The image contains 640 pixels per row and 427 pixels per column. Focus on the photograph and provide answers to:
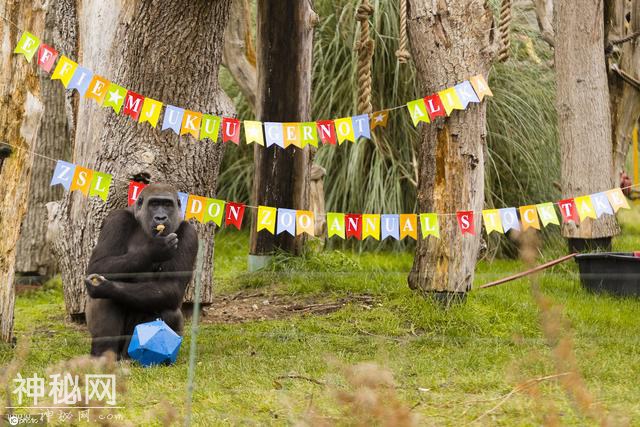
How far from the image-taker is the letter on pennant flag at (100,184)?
552 centimetres

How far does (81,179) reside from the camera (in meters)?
5.55

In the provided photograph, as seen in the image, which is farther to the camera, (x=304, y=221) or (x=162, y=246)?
(x=304, y=221)

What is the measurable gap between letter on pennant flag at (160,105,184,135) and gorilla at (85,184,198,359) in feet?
2.08

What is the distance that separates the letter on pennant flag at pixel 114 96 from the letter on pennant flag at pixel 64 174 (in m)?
0.44

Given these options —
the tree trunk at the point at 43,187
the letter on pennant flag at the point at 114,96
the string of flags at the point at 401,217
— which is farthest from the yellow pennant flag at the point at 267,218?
the tree trunk at the point at 43,187

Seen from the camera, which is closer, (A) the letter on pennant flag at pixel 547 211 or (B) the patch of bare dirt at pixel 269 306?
(A) the letter on pennant flag at pixel 547 211

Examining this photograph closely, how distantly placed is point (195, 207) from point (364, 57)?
1.54m

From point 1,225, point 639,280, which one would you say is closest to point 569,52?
point 639,280

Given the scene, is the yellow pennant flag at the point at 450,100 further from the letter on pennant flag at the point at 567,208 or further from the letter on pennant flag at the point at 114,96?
the letter on pennant flag at the point at 114,96

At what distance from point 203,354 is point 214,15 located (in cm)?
218

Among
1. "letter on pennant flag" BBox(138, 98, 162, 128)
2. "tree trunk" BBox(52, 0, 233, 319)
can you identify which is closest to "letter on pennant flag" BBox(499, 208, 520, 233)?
"tree trunk" BBox(52, 0, 233, 319)

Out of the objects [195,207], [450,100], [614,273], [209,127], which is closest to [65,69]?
[209,127]

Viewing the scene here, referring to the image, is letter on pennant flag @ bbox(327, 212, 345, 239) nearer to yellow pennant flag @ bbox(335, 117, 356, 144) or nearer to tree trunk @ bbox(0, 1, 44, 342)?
yellow pennant flag @ bbox(335, 117, 356, 144)

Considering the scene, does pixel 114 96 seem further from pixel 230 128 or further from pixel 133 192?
pixel 230 128
